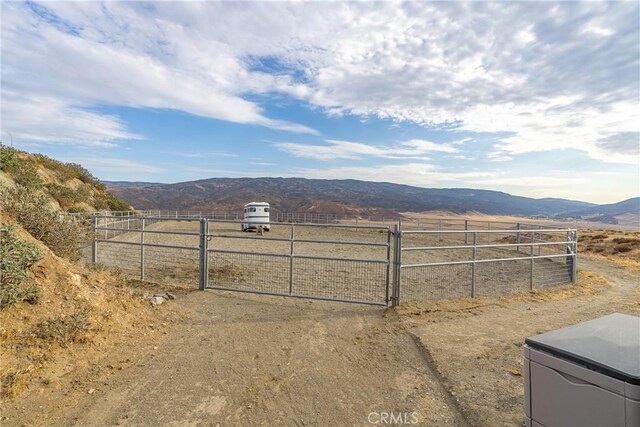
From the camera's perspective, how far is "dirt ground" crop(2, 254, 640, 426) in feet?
11.1

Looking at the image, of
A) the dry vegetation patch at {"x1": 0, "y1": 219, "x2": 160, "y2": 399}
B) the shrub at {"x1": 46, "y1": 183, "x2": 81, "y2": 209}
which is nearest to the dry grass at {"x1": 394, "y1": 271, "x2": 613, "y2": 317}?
the dry vegetation patch at {"x1": 0, "y1": 219, "x2": 160, "y2": 399}

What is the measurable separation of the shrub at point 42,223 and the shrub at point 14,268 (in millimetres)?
1983

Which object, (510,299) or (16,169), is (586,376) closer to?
(510,299)

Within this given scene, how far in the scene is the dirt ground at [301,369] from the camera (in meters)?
3.37

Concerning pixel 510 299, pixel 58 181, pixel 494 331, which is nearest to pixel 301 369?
pixel 494 331

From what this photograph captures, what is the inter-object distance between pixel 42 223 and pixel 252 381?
581 centimetres

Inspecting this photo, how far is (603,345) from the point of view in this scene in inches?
89.4

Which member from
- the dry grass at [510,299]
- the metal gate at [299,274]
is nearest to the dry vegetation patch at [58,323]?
the metal gate at [299,274]

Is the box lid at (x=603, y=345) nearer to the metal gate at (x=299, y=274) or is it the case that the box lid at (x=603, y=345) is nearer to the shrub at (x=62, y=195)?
the metal gate at (x=299, y=274)

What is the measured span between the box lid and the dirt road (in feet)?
4.73

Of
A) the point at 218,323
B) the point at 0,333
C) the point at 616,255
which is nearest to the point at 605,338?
the point at 218,323

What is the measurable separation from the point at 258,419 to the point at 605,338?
2.84 metres

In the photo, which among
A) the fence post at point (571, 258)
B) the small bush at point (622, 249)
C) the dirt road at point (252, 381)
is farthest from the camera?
the small bush at point (622, 249)

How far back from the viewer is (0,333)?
396 cm
